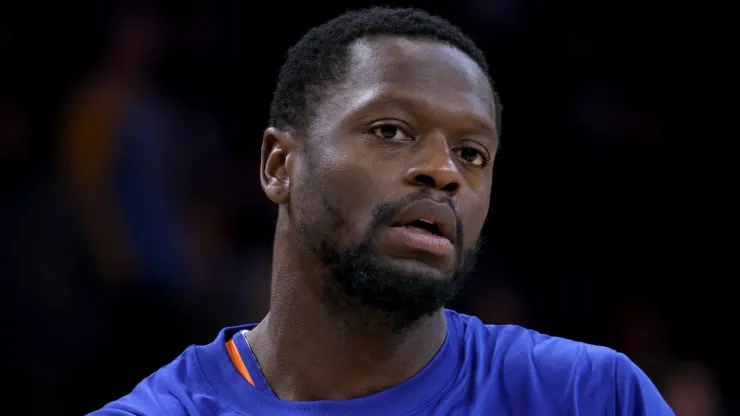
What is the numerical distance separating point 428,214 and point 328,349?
431 millimetres

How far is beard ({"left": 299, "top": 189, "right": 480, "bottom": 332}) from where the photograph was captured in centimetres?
224

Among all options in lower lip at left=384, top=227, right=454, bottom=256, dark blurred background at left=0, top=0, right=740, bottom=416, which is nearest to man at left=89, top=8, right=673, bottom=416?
lower lip at left=384, top=227, right=454, bottom=256

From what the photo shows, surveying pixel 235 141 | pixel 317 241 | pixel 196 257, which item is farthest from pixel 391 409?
pixel 235 141

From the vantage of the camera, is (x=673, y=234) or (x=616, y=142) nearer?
(x=673, y=234)

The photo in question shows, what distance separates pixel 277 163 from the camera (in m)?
2.61

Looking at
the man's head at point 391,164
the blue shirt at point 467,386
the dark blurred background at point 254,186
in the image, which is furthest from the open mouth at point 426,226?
the dark blurred background at point 254,186

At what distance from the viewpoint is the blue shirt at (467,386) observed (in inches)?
87.9

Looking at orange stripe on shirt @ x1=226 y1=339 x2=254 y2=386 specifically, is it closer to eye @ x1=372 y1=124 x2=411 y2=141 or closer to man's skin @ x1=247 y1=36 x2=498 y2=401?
man's skin @ x1=247 y1=36 x2=498 y2=401

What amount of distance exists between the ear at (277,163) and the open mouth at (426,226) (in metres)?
0.41

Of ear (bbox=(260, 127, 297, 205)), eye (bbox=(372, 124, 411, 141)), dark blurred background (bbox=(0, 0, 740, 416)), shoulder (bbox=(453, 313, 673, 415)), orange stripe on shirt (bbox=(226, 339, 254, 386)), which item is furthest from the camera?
dark blurred background (bbox=(0, 0, 740, 416))

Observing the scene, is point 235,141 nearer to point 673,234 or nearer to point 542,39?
point 542,39

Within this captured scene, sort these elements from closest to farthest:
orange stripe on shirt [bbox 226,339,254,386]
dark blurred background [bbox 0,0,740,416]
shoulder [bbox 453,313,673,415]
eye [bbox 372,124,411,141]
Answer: shoulder [bbox 453,313,673,415] → eye [bbox 372,124,411,141] → orange stripe on shirt [bbox 226,339,254,386] → dark blurred background [bbox 0,0,740,416]

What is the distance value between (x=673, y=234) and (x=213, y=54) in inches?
110

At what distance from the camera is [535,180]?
19.0ft
